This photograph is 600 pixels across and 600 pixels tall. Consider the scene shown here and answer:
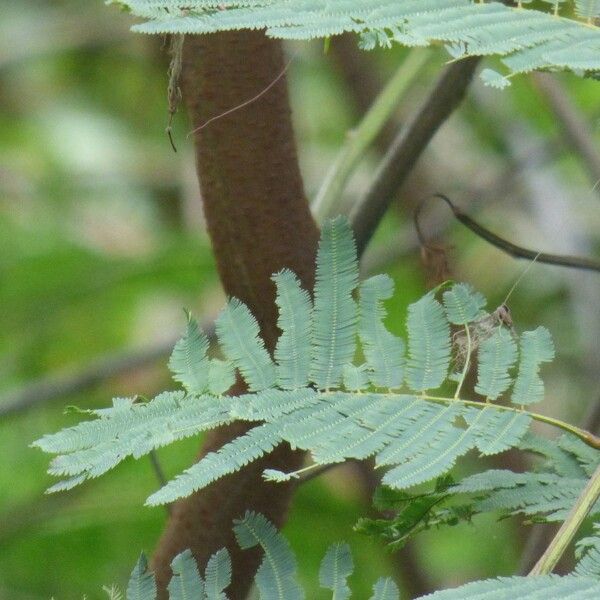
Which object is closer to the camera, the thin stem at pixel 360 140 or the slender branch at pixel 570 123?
the thin stem at pixel 360 140

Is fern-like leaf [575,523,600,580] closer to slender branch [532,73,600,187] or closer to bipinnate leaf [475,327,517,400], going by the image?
bipinnate leaf [475,327,517,400]

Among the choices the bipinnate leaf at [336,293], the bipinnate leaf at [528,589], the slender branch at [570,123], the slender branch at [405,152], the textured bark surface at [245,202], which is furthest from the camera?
the slender branch at [570,123]

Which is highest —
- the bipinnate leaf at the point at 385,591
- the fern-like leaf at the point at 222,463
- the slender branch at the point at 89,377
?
the fern-like leaf at the point at 222,463

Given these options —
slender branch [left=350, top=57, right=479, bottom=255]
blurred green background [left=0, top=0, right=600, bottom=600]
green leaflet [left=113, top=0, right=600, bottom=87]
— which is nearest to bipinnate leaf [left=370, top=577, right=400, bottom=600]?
green leaflet [left=113, top=0, right=600, bottom=87]

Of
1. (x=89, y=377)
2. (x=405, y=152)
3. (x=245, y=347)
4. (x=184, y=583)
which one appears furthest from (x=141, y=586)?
(x=89, y=377)

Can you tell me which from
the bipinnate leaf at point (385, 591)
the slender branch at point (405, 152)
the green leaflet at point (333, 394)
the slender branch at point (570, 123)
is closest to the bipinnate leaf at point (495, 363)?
the green leaflet at point (333, 394)

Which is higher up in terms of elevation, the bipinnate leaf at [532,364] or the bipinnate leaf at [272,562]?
the bipinnate leaf at [532,364]

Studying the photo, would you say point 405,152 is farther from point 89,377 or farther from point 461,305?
point 89,377

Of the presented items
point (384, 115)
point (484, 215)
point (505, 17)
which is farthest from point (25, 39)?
point (505, 17)

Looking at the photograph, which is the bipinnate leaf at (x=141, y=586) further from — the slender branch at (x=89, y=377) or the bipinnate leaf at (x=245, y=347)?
the slender branch at (x=89, y=377)

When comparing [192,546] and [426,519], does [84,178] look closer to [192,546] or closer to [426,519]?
[192,546]
